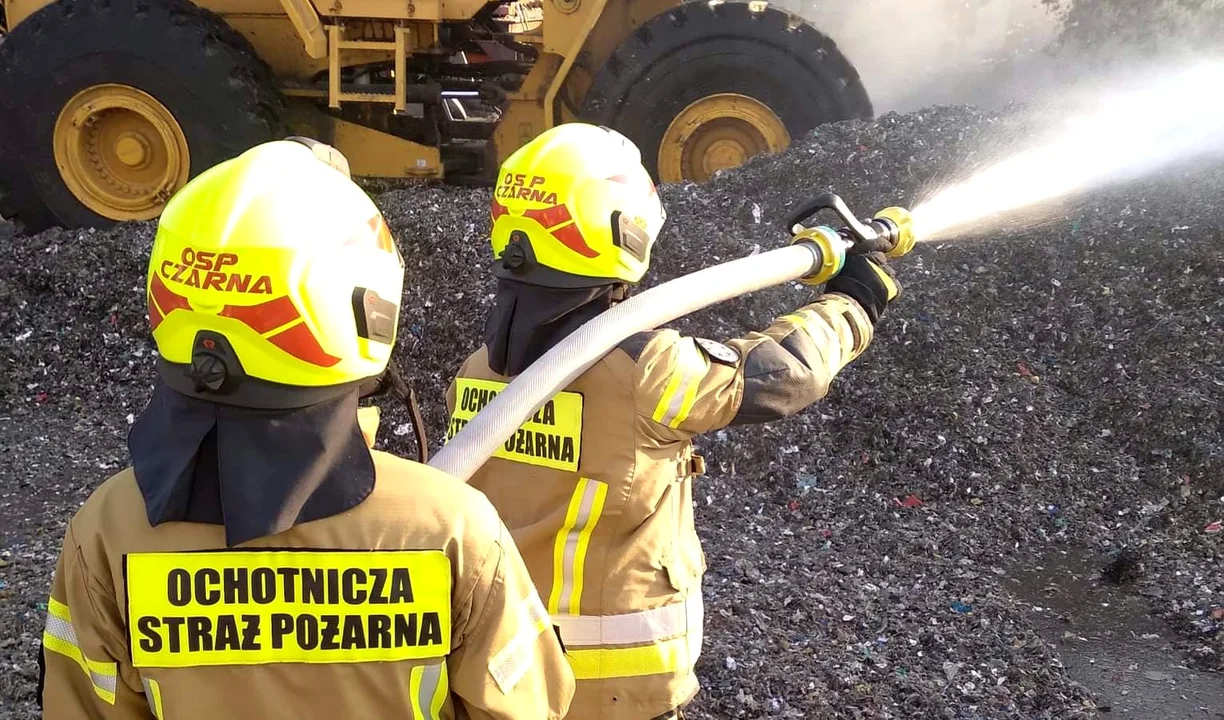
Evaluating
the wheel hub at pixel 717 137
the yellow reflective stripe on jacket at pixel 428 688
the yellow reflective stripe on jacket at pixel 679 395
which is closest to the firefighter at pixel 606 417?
the yellow reflective stripe on jacket at pixel 679 395

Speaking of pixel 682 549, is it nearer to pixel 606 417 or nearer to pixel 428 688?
pixel 606 417

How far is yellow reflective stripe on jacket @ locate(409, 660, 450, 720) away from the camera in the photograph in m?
1.47

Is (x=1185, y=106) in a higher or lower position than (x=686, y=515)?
higher

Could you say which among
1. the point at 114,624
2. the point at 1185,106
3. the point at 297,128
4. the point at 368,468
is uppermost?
the point at 1185,106

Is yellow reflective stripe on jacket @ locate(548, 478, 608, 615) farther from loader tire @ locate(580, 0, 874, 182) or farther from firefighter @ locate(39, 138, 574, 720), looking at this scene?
loader tire @ locate(580, 0, 874, 182)


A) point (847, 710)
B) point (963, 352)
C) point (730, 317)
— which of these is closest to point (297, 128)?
point (730, 317)

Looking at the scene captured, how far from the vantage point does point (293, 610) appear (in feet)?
4.67

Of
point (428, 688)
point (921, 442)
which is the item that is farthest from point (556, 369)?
point (921, 442)

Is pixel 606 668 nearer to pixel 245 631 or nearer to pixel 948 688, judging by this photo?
pixel 245 631

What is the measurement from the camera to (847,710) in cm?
371

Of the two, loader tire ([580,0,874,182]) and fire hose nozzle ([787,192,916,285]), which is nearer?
fire hose nozzle ([787,192,916,285])

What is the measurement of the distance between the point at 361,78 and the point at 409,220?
4.46 feet

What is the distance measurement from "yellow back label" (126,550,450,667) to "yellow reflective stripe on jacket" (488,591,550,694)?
11 centimetres

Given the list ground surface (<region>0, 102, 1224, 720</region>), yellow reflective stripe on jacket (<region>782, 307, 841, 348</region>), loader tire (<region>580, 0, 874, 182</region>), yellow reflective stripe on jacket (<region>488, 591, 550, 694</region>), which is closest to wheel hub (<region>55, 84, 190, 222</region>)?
ground surface (<region>0, 102, 1224, 720</region>)
